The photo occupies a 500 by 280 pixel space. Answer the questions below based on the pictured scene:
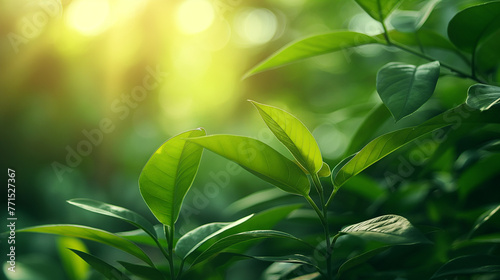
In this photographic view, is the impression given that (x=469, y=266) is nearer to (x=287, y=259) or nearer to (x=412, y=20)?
(x=287, y=259)

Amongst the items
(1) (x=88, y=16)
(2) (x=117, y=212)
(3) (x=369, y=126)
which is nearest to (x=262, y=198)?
(3) (x=369, y=126)

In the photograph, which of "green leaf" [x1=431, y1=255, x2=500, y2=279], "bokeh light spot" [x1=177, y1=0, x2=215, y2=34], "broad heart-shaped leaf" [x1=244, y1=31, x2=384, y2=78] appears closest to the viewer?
"green leaf" [x1=431, y1=255, x2=500, y2=279]

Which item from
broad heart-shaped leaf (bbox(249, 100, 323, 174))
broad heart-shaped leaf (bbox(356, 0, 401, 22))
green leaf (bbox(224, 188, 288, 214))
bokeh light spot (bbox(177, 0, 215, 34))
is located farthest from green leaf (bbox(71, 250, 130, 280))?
bokeh light spot (bbox(177, 0, 215, 34))

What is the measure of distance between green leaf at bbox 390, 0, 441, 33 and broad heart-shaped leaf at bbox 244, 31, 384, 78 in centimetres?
7

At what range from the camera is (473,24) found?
1.83 ft

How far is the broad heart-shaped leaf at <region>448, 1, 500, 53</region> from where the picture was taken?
1.77 feet

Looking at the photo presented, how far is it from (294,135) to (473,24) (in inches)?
11.5

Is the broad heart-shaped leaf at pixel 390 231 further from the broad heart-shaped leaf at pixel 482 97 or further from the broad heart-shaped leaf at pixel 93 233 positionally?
the broad heart-shaped leaf at pixel 93 233

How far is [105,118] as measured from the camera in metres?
1.48

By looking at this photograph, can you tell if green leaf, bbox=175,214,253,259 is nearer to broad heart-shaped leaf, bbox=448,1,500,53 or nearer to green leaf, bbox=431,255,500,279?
green leaf, bbox=431,255,500,279

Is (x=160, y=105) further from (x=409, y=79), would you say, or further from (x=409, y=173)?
(x=409, y=79)

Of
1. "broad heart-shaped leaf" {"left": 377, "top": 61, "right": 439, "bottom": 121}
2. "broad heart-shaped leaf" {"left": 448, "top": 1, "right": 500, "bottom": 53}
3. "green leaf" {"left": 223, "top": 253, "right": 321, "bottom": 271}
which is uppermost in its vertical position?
"broad heart-shaped leaf" {"left": 448, "top": 1, "right": 500, "bottom": 53}

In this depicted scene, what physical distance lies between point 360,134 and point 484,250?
258 mm

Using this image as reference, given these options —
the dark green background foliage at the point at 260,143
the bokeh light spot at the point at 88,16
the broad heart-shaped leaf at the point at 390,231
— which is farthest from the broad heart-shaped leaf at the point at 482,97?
the bokeh light spot at the point at 88,16
